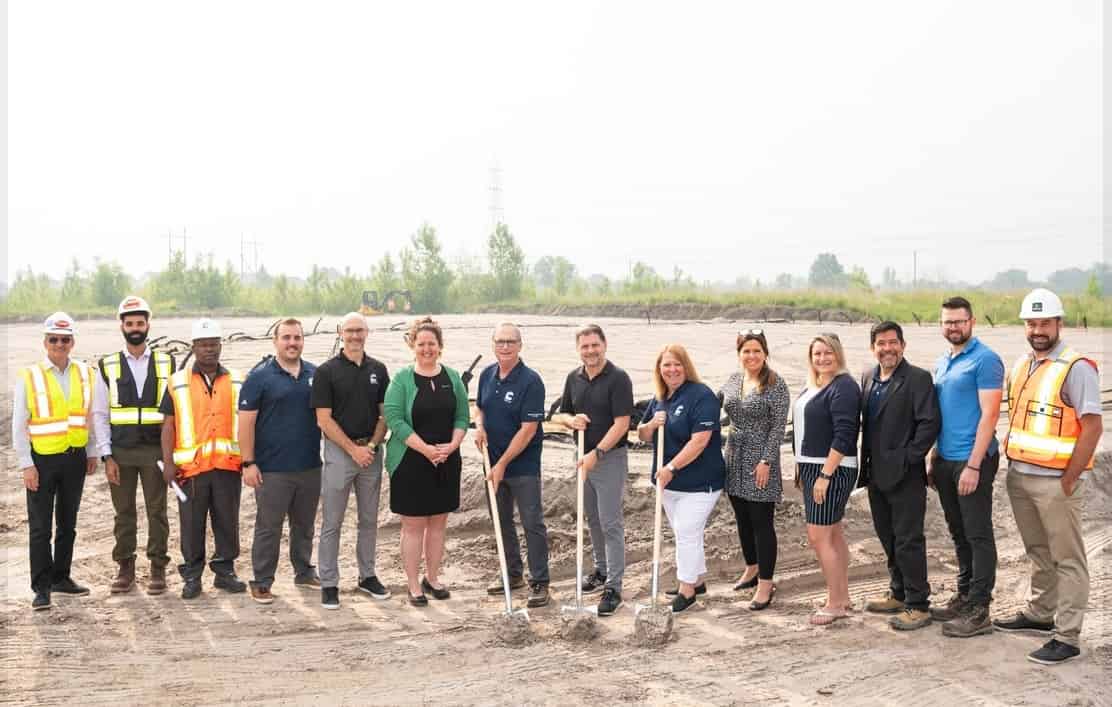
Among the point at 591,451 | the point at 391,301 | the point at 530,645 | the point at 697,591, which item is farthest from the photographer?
the point at 391,301

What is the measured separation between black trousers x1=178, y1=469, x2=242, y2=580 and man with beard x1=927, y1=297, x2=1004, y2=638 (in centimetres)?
470

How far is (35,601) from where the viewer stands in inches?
268

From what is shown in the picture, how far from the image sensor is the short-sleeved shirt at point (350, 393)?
6656 mm

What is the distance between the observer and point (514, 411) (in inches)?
265

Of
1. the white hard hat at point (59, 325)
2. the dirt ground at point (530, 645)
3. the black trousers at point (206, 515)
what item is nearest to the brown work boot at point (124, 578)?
the dirt ground at point (530, 645)

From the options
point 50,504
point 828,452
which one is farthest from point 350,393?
point 828,452

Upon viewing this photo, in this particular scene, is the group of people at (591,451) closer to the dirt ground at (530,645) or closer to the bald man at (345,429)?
the bald man at (345,429)

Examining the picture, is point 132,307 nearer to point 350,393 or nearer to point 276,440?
point 276,440

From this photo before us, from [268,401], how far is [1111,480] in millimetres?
8160

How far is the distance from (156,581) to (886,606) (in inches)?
196

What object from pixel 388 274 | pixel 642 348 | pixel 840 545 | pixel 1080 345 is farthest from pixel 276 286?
pixel 840 545

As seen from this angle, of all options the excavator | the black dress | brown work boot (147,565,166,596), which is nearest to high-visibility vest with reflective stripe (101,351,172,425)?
brown work boot (147,565,166,596)

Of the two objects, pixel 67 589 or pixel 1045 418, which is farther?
pixel 67 589

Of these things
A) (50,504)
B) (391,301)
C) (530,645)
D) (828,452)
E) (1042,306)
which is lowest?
(530,645)
